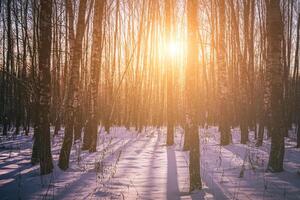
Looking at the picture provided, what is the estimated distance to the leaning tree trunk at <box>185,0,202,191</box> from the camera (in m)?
4.80

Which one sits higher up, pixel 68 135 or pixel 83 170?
pixel 68 135

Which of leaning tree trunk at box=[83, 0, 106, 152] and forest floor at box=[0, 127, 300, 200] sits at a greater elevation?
leaning tree trunk at box=[83, 0, 106, 152]

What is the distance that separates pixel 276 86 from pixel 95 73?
608 cm

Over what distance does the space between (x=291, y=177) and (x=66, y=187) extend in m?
4.69

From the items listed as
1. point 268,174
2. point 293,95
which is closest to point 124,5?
point 293,95

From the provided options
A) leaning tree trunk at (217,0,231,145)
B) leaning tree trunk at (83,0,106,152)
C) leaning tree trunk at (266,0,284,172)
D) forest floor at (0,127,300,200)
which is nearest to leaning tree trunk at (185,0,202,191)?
forest floor at (0,127,300,200)

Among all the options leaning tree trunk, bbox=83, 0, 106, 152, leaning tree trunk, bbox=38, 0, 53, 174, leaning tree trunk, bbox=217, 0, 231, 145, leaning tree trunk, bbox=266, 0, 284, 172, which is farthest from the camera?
leaning tree trunk, bbox=217, 0, 231, 145

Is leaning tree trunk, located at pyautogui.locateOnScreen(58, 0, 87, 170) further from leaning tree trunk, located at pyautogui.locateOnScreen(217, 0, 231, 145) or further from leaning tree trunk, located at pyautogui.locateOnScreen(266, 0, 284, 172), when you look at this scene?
leaning tree trunk, located at pyautogui.locateOnScreen(217, 0, 231, 145)

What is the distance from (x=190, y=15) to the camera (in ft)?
16.1

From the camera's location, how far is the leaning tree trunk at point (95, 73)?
→ 30.3 ft

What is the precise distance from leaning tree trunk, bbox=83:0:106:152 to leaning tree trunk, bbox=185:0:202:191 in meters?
5.07

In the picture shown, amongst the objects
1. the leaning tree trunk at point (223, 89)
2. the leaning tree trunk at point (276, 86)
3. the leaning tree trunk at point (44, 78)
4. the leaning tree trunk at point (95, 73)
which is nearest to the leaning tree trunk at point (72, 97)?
the leaning tree trunk at point (44, 78)

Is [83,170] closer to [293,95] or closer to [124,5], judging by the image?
[124,5]

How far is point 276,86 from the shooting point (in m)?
5.97
